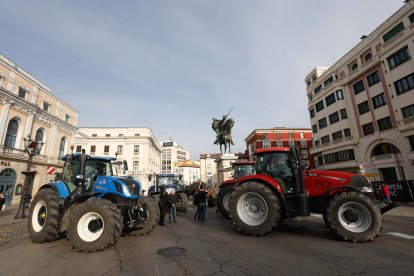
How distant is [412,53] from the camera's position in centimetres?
1947

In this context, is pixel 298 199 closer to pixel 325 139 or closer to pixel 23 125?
pixel 23 125

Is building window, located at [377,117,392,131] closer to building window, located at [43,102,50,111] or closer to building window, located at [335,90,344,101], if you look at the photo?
building window, located at [335,90,344,101]

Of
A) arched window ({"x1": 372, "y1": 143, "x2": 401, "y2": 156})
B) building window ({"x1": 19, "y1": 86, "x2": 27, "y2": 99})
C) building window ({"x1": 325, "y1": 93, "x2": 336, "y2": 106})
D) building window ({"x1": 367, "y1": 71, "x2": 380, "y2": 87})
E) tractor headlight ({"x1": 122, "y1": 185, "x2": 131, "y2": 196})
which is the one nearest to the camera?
tractor headlight ({"x1": 122, "y1": 185, "x2": 131, "y2": 196})

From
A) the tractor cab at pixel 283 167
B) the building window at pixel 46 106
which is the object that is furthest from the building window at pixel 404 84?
the building window at pixel 46 106

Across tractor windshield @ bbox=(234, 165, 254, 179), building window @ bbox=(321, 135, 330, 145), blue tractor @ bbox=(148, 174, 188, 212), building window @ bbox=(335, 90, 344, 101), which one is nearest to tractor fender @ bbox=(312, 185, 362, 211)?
tractor windshield @ bbox=(234, 165, 254, 179)

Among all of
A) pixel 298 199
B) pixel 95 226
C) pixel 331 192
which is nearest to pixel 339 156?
pixel 331 192

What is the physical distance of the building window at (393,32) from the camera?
20.8m

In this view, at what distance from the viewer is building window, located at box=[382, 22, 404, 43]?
2084cm

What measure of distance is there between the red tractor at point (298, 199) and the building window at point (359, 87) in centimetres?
2532

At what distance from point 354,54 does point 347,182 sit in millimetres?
27827

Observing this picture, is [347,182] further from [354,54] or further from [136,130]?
[136,130]

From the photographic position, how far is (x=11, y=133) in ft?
73.0

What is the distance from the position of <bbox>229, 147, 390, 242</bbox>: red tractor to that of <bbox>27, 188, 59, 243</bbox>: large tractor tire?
514 centimetres

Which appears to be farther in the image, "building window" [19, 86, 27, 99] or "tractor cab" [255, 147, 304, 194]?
"building window" [19, 86, 27, 99]
